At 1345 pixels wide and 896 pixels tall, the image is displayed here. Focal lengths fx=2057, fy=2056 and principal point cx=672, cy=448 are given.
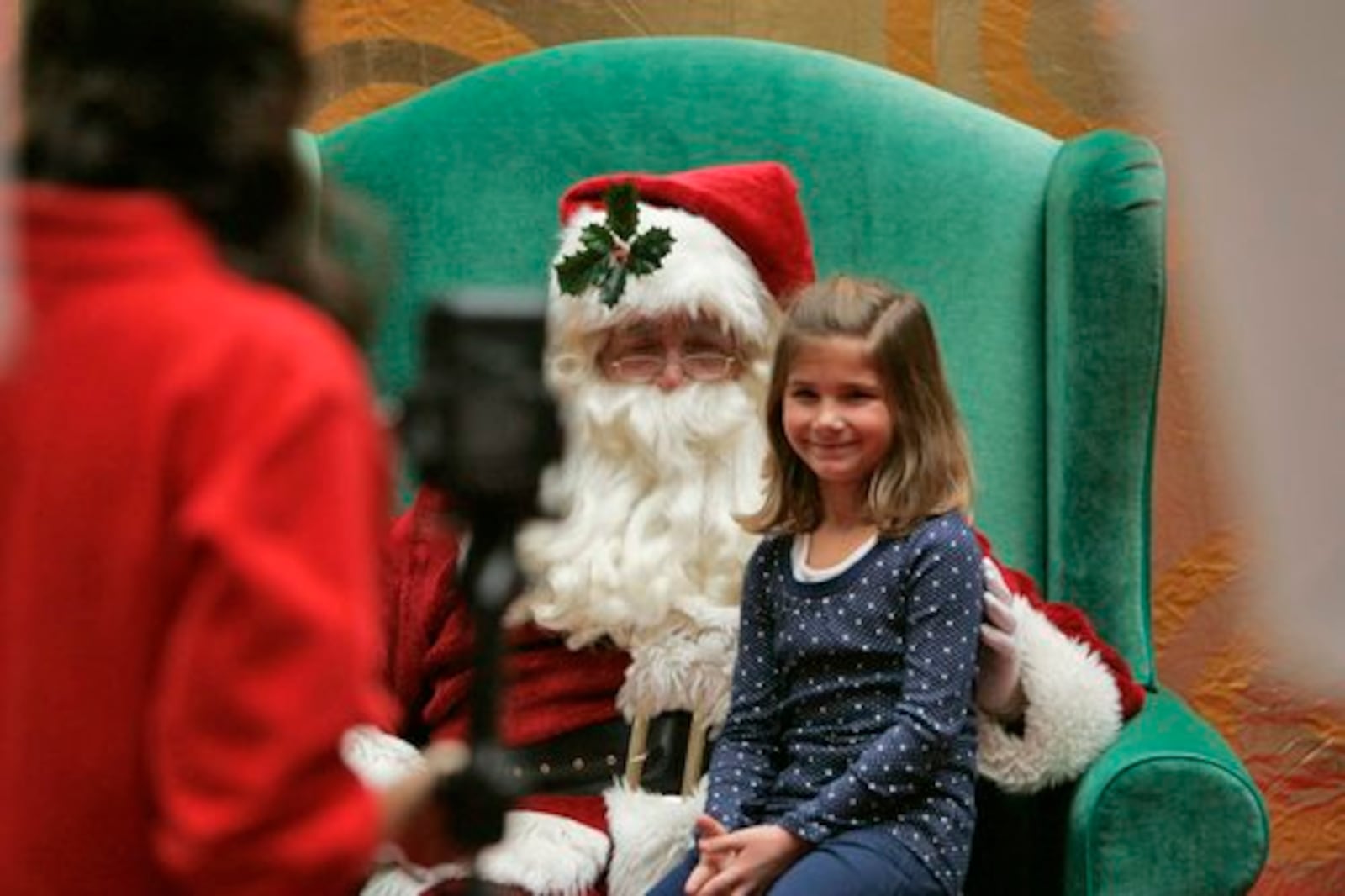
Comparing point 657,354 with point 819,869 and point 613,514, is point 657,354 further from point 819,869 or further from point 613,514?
point 819,869

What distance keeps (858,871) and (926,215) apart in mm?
1127

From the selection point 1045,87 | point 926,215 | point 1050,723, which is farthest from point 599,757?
point 1045,87

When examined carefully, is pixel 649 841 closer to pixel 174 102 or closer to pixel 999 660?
pixel 999 660

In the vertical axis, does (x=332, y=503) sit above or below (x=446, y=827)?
above

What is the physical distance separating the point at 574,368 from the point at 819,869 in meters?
0.88

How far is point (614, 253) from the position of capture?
8.55 feet

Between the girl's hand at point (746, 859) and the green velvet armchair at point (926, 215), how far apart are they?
1.32 feet

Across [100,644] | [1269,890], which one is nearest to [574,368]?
[1269,890]

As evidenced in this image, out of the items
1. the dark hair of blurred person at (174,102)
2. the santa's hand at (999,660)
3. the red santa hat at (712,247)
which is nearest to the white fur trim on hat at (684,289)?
the red santa hat at (712,247)

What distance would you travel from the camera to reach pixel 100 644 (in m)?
0.97

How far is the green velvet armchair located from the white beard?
0.34 m

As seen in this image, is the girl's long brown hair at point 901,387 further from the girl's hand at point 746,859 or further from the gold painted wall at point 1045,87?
the gold painted wall at point 1045,87

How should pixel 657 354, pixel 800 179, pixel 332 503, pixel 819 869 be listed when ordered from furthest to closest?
1. pixel 800 179
2. pixel 657 354
3. pixel 819 869
4. pixel 332 503

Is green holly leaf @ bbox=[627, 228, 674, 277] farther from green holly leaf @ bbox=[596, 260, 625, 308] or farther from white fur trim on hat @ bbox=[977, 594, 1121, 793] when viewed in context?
white fur trim on hat @ bbox=[977, 594, 1121, 793]
